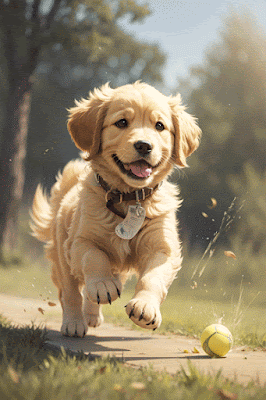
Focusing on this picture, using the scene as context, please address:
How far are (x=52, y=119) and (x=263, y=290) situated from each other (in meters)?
12.9

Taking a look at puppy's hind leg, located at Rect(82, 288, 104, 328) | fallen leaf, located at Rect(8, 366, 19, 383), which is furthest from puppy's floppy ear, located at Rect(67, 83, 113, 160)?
fallen leaf, located at Rect(8, 366, 19, 383)

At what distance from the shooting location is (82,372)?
7.47 feet

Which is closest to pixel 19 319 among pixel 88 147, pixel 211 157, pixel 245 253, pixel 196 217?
pixel 88 147

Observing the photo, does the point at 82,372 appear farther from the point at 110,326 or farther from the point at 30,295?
the point at 30,295

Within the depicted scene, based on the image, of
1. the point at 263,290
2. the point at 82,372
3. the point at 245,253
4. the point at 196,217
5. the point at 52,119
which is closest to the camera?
the point at 82,372

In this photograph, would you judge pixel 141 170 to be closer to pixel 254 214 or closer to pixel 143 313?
pixel 143 313

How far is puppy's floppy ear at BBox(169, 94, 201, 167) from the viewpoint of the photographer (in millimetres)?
3906

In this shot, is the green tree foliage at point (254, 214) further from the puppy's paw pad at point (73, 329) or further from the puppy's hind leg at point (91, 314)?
the puppy's paw pad at point (73, 329)

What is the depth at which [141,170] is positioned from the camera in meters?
3.49

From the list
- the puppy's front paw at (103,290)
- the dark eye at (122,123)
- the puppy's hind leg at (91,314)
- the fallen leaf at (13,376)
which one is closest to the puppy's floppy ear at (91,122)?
the dark eye at (122,123)

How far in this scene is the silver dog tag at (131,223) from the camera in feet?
11.7

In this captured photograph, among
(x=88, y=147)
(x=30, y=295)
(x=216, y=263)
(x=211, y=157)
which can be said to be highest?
(x=88, y=147)

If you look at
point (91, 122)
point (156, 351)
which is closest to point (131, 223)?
point (91, 122)

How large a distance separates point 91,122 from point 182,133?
2.54 feet
